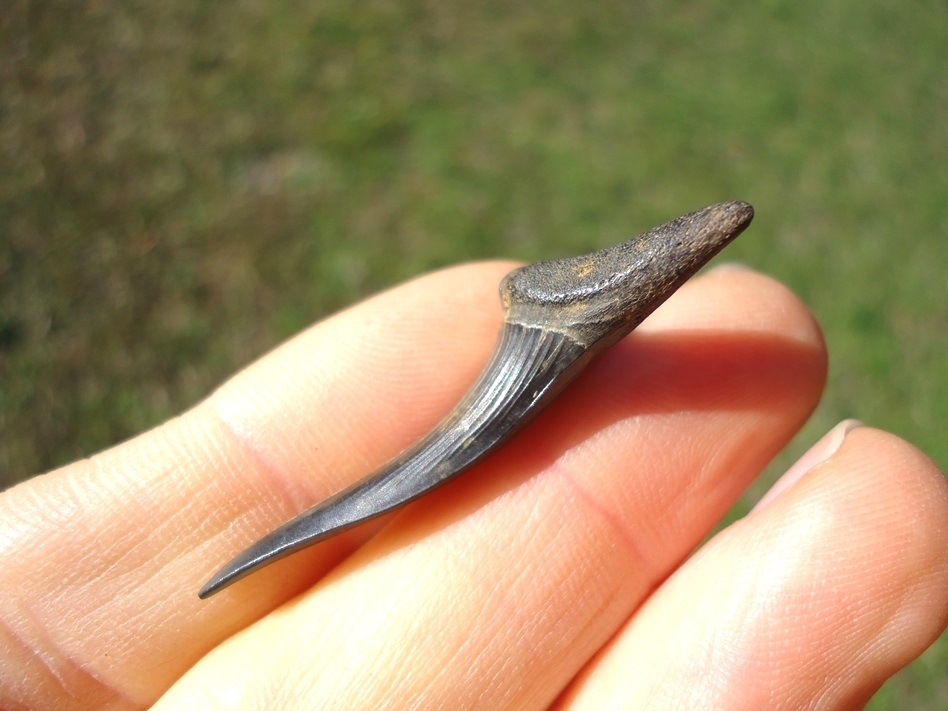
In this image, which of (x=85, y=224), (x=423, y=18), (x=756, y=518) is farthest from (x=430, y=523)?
(x=423, y=18)

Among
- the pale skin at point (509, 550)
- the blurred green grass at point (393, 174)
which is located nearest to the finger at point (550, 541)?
the pale skin at point (509, 550)

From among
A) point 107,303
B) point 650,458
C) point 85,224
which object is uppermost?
point 85,224

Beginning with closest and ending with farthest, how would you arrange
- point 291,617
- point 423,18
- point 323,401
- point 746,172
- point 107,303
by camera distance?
point 291,617 < point 323,401 < point 107,303 < point 746,172 < point 423,18

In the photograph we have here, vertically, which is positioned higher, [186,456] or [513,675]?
[186,456]

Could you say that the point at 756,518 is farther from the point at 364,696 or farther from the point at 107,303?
the point at 107,303

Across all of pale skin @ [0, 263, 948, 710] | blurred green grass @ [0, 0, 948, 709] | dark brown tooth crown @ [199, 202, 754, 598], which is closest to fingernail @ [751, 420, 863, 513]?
pale skin @ [0, 263, 948, 710]

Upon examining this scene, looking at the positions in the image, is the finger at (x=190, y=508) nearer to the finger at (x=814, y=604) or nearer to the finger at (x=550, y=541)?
the finger at (x=550, y=541)
